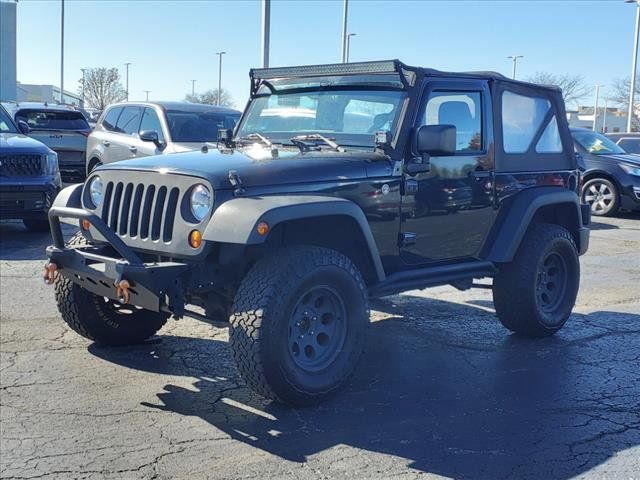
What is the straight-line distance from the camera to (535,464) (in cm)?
362

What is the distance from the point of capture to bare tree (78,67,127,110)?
63.9m

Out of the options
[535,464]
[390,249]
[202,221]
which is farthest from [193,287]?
[535,464]

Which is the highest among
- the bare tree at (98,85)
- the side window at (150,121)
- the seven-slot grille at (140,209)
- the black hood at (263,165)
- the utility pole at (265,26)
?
the bare tree at (98,85)

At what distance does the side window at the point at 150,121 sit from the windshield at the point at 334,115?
5.34 meters

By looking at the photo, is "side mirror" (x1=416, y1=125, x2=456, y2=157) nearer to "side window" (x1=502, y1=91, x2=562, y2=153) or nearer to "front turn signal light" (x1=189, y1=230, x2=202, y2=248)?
"side window" (x1=502, y1=91, x2=562, y2=153)

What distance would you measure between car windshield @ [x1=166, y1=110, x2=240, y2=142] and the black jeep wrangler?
467 centimetres

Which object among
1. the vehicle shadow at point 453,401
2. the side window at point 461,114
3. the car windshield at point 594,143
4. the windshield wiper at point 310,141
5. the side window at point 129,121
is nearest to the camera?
the vehicle shadow at point 453,401

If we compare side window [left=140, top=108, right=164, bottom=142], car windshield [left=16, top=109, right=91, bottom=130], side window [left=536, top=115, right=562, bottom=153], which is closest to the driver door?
side window [left=536, top=115, right=562, bottom=153]

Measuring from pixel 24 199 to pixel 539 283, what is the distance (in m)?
6.21

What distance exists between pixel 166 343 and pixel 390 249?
6.06 ft

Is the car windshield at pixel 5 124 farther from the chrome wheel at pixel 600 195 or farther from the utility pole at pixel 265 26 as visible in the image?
the chrome wheel at pixel 600 195

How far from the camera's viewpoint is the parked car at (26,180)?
8930 mm

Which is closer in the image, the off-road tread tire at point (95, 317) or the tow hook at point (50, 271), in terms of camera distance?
the tow hook at point (50, 271)

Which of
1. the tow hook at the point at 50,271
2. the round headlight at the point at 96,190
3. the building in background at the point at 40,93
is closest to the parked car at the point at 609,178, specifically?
the round headlight at the point at 96,190
